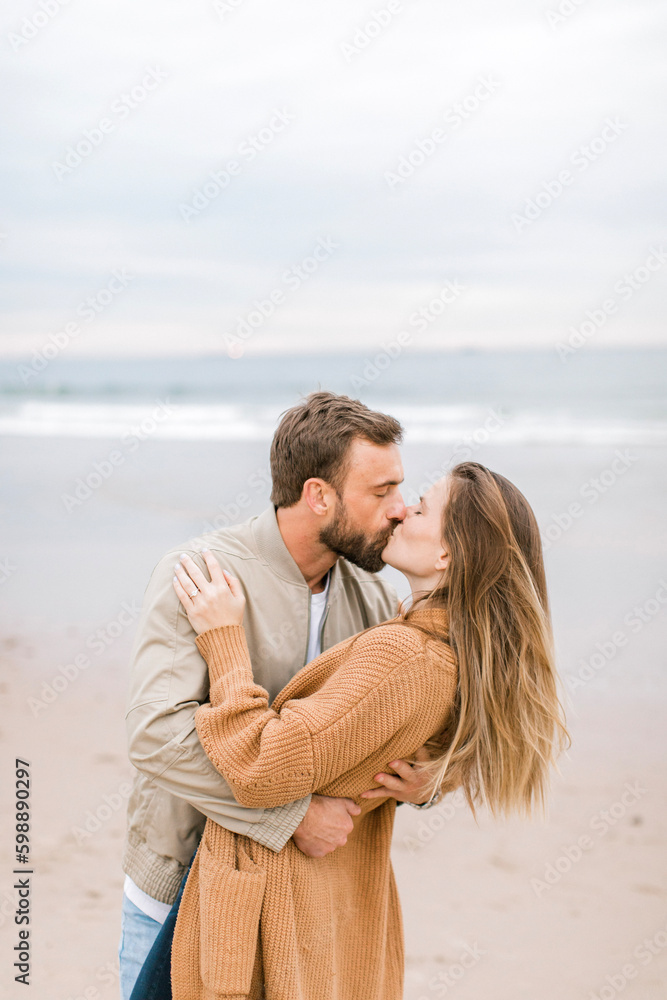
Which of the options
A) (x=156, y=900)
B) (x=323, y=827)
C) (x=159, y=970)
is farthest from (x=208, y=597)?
(x=159, y=970)

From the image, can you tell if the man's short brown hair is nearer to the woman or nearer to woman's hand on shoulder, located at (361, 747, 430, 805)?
the woman

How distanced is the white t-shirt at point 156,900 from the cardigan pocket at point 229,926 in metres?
0.34

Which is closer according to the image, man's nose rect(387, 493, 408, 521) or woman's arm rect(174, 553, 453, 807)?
woman's arm rect(174, 553, 453, 807)

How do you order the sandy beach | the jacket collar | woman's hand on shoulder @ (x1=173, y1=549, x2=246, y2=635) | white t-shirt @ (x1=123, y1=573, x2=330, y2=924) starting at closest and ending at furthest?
woman's hand on shoulder @ (x1=173, y1=549, x2=246, y2=635) → white t-shirt @ (x1=123, y1=573, x2=330, y2=924) → the jacket collar → the sandy beach

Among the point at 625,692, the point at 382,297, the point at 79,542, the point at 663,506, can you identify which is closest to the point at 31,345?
the point at 382,297

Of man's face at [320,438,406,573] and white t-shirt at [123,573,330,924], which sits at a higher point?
man's face at [320,438,406,573]

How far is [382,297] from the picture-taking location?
25.7 metres

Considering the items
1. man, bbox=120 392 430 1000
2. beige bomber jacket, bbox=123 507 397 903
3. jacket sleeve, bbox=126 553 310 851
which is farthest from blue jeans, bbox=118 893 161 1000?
jacket sleeve, bbox=126 553 310 851

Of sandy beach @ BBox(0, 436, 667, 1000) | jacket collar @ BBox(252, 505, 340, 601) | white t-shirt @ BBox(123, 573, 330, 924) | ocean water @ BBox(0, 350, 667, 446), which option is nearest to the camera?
white t-shirt @ BBox(123, 573, 330, 924)

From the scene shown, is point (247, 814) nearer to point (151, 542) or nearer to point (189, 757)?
point (189, 757)

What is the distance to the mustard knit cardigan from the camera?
2.17 metres

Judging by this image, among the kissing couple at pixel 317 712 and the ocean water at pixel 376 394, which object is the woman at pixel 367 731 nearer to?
the kissing couple at pixel 317 712

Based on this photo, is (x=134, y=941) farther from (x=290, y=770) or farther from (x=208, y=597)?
(x=208, y=597)

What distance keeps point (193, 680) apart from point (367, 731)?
0.51 m
